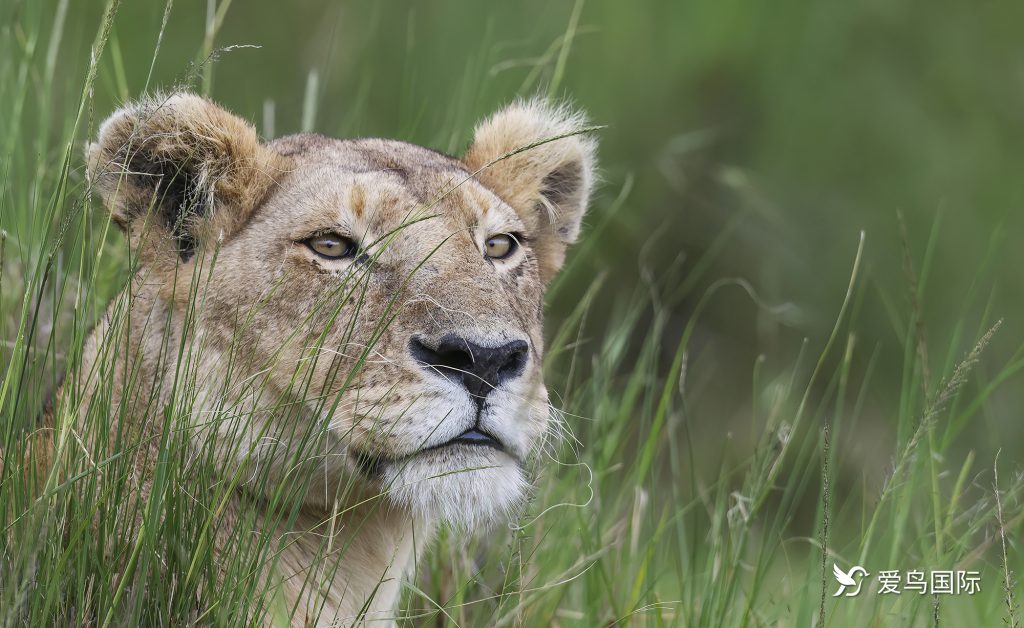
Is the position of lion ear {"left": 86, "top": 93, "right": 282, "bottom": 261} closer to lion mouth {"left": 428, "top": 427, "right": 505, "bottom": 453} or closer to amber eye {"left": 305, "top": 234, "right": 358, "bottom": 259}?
amber eye {"left": 305, "top": 234, "right": 358, "bottom": 259}

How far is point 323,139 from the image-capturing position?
4.48 m

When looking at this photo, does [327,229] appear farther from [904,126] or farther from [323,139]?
[904,126]

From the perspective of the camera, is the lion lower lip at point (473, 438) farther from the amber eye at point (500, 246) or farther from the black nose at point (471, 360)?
the amber eye at point (500, 246)

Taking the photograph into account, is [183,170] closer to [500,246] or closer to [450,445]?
[500,246]

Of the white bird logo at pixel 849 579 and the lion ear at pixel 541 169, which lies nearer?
the white bird logo at pixel 849 579

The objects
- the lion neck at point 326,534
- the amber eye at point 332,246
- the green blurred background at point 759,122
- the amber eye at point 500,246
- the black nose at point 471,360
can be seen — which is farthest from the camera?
the green blurred background at point 759,122

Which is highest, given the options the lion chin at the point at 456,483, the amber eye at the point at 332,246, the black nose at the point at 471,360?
the amber eye at the point at 332,246

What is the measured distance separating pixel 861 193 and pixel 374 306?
7776 millimetres

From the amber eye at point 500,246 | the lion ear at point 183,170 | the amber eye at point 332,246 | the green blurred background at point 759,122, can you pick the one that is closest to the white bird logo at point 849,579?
the amber eye at point 500,246

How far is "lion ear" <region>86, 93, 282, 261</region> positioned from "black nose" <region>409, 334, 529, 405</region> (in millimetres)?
848

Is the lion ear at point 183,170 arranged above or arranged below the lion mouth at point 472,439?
above

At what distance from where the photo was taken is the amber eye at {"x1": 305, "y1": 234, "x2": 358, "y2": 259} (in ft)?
13.0

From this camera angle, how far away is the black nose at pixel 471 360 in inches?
136

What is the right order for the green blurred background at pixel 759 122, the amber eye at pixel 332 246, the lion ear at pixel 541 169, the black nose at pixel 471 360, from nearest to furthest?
the black nose at pixel 471 360 < the amber eye at pixel 332 246 < the lion ear at pixel 541 169 < the green blurred background at pixel 759 122
